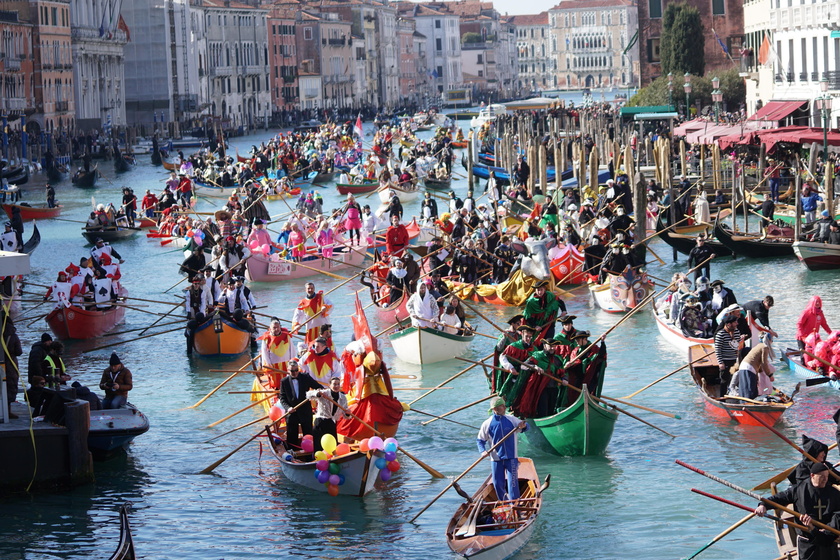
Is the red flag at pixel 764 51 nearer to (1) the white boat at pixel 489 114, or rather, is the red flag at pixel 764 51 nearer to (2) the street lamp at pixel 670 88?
(2) the street lamp at pixel 670 88

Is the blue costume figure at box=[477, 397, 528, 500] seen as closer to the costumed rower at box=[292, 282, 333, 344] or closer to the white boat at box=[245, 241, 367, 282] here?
the costumed rower at box=[292, 282, 333, 344]

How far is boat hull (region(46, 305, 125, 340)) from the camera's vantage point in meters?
21.4

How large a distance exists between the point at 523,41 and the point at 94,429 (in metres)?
162

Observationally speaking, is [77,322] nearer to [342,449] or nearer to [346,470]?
[342,449]

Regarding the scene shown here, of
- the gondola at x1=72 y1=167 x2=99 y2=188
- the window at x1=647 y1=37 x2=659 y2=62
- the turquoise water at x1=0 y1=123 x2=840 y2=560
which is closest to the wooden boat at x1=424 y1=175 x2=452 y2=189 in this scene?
the gondola at x1=72 y1=167 x2=99 y2=188

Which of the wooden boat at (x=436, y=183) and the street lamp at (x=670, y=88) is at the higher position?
the street lamp at (x=670, y=88)

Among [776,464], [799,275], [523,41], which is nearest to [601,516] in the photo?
[776,464]

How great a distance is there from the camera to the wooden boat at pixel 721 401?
14.4m

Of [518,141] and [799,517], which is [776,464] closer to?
[799,517]

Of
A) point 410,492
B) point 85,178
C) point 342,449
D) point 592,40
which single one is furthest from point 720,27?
point 592,40

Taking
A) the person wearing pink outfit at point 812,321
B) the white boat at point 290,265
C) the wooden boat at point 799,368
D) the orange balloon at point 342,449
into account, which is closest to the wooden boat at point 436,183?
the white boat at point 290,265

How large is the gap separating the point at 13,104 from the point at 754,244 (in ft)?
144

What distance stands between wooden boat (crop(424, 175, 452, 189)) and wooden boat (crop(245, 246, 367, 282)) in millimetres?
18252

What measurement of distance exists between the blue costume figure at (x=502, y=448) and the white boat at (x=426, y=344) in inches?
270
